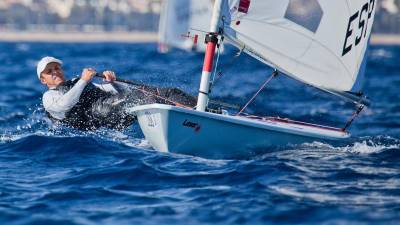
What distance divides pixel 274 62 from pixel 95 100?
6.11ft

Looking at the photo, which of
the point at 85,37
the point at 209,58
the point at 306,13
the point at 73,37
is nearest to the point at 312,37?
the point at 306,13

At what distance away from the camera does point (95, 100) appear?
853 centimetres

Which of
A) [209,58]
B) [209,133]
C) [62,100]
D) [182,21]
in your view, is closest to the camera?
[209,133]

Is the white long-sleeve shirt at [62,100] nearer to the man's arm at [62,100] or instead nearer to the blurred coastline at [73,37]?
the man's arm at [62,100]

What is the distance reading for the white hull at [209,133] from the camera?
7.52 meters

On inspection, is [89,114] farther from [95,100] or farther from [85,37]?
[85,37]

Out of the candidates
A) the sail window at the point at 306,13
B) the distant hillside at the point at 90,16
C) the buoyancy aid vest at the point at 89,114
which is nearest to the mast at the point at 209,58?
the sail window at the point at 306,13

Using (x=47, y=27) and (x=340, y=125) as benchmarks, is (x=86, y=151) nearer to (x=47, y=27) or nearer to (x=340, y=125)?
(x=340, y=125)

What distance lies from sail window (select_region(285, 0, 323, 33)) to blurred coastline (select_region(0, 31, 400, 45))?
87037mm

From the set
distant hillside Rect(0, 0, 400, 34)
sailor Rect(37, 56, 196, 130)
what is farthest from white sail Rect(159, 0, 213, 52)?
distant hillside Rect(0, 0, 400, 34)

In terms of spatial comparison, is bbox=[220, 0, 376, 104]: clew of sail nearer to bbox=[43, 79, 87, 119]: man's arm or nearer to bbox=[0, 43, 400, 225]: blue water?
bbox=[0, 43, 400, 225]: blue water

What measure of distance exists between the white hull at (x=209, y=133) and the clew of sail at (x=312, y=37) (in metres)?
0.73

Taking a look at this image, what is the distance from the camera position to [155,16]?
11481 cm

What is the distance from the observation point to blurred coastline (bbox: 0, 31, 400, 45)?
9575 centimetres
